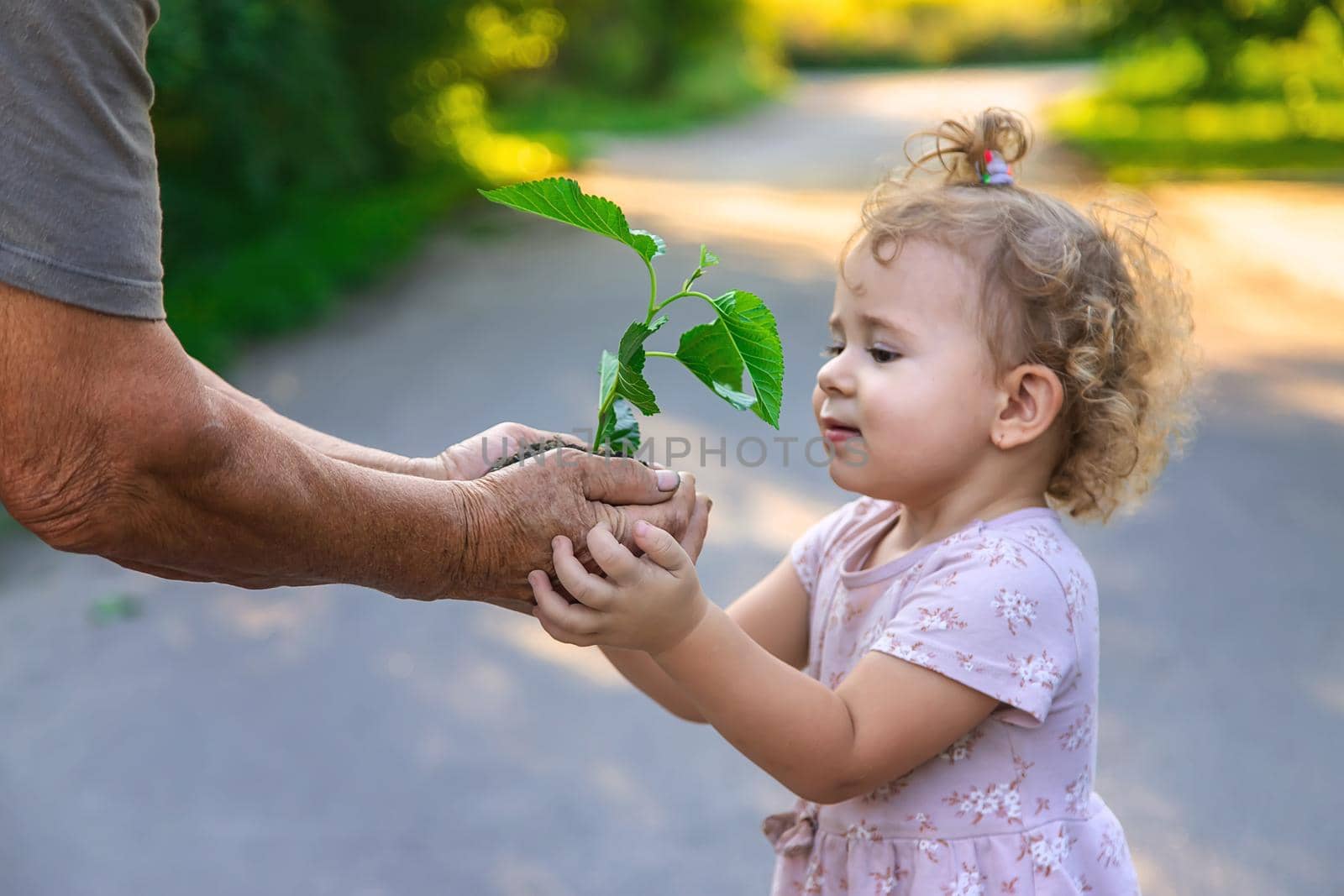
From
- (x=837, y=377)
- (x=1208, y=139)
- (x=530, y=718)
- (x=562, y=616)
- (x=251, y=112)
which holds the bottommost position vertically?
(x=251, y=112)

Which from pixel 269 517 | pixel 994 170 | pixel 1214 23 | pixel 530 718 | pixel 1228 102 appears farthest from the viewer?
pixel 1228 102

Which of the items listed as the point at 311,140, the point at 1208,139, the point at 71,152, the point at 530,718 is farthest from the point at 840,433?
the point at 1208,139

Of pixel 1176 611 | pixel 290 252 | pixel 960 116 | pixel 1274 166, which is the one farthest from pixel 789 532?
pixel 1274 166

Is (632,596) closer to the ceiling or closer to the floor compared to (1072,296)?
closer to the floor

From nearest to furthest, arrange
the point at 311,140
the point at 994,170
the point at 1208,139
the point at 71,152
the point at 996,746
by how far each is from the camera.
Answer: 1. the point at 71,152
2. the point at 996,746
3. the point at 994,170
4. the point at 311,140
5. the point at 1208,139

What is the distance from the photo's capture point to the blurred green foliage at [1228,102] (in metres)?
14.2

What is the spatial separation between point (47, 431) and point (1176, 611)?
4.22 metres

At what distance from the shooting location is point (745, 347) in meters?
1.80

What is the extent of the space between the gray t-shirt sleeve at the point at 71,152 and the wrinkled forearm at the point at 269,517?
0.20 metres

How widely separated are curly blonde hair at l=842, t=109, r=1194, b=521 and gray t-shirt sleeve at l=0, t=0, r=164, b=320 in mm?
1039

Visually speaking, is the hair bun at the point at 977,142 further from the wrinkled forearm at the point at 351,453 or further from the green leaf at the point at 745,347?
the wrinkled forearm at the point at 351,453

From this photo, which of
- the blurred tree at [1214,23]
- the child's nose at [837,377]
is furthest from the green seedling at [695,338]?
the blurred tree at [1214,23]

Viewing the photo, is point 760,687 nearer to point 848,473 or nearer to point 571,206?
point 848,473

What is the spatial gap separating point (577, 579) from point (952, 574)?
0.53 meters
